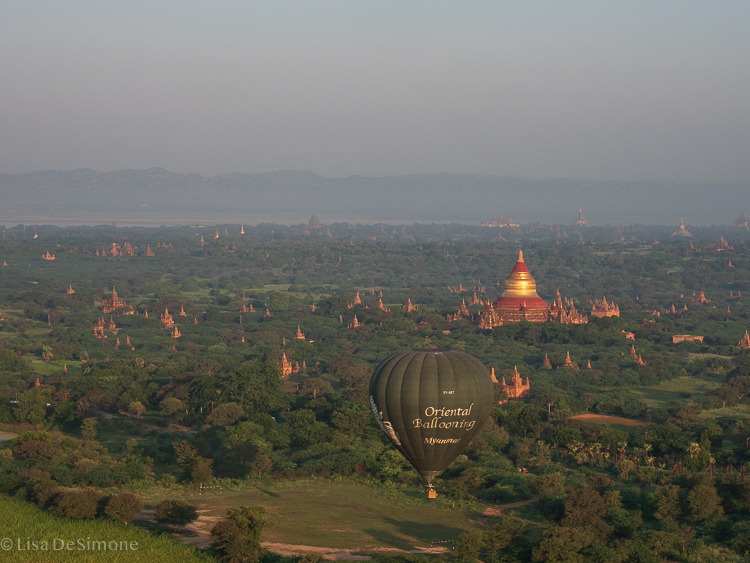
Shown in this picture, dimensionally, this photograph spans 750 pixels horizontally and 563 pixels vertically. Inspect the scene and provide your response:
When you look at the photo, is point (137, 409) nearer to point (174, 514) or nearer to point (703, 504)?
point (174, 514)

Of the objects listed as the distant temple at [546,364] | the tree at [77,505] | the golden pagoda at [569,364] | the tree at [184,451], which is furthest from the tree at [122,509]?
the distant temple at [546,364]

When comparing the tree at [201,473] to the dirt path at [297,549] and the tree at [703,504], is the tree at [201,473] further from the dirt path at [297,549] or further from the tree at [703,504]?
the tree at [703,504]

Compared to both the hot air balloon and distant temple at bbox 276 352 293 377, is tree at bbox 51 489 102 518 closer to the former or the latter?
the hot air balloon

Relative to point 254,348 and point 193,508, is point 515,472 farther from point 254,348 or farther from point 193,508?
point 254,348

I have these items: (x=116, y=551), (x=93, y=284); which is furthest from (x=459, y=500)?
(x=93, y=284)

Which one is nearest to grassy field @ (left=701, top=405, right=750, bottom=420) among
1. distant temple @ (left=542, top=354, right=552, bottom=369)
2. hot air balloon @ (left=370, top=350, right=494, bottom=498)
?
distant temple @ (left=542, top=354, right=552, bottom=369)

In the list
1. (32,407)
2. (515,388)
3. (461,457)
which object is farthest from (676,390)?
(32,407)
